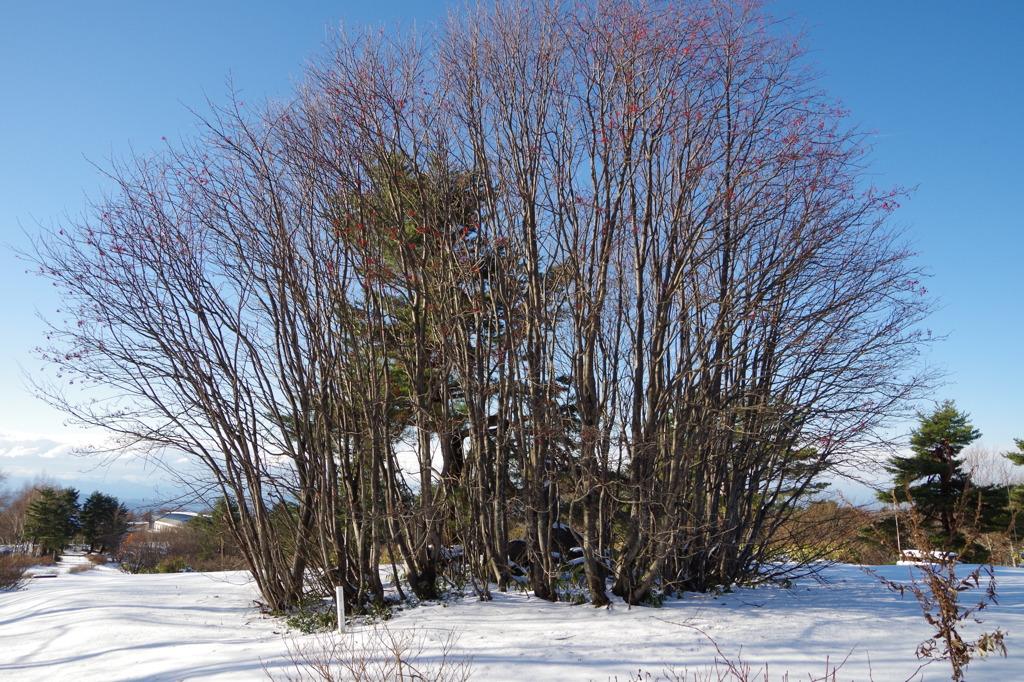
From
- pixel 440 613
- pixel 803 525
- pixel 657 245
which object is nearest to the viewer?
pixel 440 613

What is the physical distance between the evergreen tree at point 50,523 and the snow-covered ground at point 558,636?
19543mm

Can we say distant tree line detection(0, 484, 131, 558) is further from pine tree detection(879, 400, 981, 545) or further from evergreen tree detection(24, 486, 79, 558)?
pine tree detection(879, 400, 981, 545)

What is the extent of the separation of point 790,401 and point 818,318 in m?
1.26

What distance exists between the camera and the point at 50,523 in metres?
25.6

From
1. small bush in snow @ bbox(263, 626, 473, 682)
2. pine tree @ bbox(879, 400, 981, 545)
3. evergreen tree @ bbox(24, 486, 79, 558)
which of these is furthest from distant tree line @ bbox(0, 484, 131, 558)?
pine tree @ bbox(879, 400, 981, 545)

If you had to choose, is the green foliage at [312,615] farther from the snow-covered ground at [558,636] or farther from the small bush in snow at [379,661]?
the small bush in snow at [379,661]

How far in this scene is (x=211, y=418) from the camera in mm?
7938

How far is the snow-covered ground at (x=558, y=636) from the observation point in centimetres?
525

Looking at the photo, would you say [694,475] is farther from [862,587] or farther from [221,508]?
[221,508]

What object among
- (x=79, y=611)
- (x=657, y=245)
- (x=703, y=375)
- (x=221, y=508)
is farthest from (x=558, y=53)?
(x=79, y=611)

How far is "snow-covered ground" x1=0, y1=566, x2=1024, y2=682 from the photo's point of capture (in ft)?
17.2

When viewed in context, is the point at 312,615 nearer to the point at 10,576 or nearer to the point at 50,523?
the point at 10,576

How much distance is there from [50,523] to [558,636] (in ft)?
87.3

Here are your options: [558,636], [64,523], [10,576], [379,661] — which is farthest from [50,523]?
[558,636]
